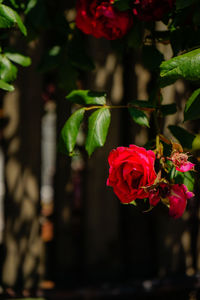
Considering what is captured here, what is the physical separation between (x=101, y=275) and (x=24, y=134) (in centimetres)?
84

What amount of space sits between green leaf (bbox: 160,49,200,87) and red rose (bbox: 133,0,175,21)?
293 millimetres

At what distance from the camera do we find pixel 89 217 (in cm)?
191

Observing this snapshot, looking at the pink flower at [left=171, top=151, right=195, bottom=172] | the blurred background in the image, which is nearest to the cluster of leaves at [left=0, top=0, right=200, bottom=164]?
the pink flower at [left=171, top=151, right=195, bottom=172]

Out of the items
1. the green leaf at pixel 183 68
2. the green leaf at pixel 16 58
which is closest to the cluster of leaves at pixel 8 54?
the green leaf at pixel 16 58

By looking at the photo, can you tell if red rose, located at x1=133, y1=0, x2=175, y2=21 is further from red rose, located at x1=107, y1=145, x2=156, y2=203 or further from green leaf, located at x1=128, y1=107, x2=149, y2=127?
A: red rose, located at x1=107, y1=145, x2=156, y2=203

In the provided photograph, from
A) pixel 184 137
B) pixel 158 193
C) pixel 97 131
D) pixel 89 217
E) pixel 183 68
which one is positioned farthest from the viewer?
pixel 89 217

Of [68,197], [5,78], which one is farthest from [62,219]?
[5,78]

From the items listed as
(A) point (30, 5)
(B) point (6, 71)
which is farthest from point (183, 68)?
(A) point (30, 5)

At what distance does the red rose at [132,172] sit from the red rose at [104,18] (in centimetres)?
44

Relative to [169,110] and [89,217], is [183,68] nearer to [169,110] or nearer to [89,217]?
[169,110]

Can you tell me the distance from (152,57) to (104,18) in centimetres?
20

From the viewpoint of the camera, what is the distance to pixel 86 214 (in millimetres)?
1916

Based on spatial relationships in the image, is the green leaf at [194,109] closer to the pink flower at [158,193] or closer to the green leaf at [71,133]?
the pink flower at [158,193]

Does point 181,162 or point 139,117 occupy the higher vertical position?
point 139,117
